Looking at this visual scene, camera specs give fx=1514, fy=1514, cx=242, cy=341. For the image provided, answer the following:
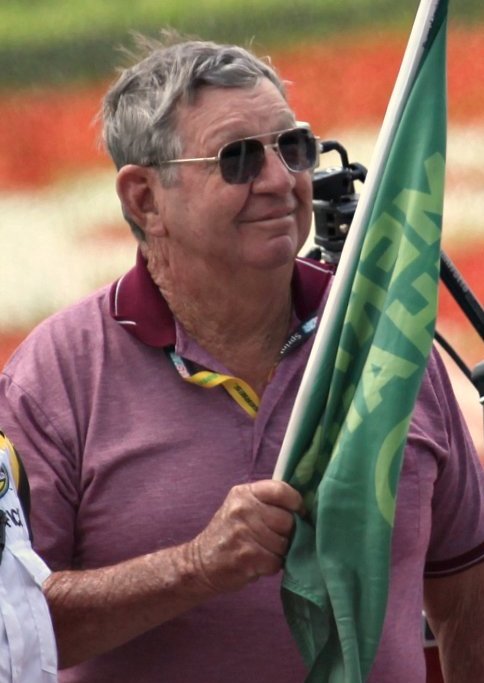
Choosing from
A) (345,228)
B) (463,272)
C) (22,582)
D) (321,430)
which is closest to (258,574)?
(321,430)

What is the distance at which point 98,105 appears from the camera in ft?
9.89

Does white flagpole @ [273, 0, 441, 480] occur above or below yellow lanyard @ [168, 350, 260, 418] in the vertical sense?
above

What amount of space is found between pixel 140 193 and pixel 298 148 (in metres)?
0.25

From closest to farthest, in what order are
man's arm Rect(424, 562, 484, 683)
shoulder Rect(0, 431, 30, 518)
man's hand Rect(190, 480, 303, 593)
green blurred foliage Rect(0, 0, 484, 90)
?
shoulder Rect(0, 431, 30, 518), man's hand Rect(190, 480, 303, 593), man's arm Rect(424, 562, 484, 683), green blurred foliage Rect(0, 0, 484, 90)

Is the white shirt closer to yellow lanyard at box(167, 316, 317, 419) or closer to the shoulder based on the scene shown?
the shoulder

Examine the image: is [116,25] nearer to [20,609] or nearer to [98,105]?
[98,105]

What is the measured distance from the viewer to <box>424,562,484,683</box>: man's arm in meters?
2.34

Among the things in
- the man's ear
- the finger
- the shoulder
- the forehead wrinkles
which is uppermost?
the forehead wrinkles

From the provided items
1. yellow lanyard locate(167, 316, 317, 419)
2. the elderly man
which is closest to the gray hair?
the elderly man

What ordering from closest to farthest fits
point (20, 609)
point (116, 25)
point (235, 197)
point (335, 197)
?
point (20, 609)
point (235, 197)
point (335, 197)
point (116, 25)

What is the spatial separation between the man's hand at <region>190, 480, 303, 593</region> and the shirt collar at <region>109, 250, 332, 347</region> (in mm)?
326

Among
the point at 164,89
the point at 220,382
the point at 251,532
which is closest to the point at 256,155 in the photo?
the point at 164,89

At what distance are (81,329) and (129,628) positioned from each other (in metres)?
0.43

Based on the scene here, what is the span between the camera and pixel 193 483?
207 centimetres
